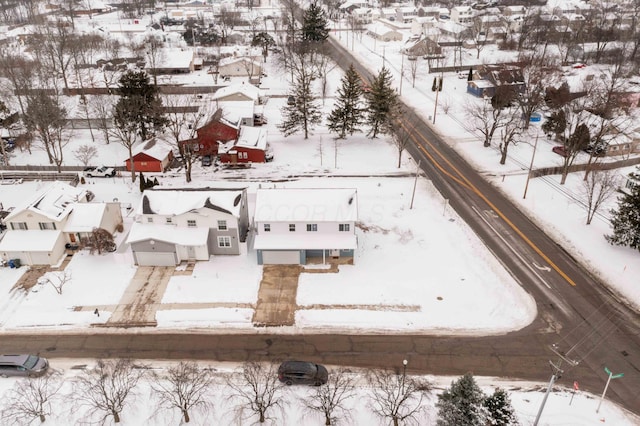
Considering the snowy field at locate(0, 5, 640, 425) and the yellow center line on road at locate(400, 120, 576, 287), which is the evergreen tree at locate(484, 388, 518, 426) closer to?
the snowy field at locate(0, 5, 640, 425)

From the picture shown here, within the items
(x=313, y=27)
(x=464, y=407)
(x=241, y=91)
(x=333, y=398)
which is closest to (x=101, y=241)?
(x=333, y=398)

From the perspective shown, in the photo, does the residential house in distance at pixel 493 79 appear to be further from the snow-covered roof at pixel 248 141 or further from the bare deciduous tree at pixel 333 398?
the bare deciduous tree at pixel 333 398

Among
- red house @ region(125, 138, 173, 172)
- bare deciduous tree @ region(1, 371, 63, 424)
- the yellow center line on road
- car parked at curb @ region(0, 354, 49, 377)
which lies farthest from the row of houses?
the yellow center line on road

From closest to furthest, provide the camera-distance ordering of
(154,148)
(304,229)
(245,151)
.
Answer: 1. (304,229)
2. (154,148)
3. (245,151)

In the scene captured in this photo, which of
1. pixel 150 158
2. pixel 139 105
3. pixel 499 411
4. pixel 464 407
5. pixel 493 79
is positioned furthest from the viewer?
pixel 493 79

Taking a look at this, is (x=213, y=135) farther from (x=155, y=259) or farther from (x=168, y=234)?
(x=155, y=259)

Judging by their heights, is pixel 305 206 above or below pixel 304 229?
above

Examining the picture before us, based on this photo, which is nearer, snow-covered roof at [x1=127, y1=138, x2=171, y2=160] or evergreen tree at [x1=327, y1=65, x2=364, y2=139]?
snow-covered roof at [x1=127, y1=138, x2=171, y2=160]
